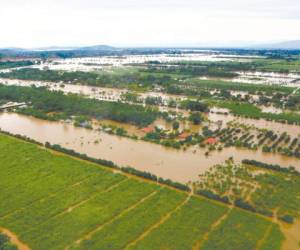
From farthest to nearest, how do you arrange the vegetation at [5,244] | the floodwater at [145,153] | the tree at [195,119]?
the tree at [195,119] < the floodwater at [145,153] < the vegetation at [5,244]

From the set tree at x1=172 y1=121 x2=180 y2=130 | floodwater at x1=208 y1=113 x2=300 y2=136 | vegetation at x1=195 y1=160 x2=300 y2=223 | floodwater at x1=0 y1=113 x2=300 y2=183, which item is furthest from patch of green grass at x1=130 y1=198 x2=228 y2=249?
floodwater at x1=208 y1=113 x2=300 y2=136

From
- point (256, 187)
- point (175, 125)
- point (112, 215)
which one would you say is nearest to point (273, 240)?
point (256, 187)

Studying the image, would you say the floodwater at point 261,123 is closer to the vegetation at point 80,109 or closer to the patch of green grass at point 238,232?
the vegetation at point 80,109

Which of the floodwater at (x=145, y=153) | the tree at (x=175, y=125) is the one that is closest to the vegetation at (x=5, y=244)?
the floodwater at (x=145, y=153)

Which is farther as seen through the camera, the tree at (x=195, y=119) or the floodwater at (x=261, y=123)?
the tree at (x=195, y=119)

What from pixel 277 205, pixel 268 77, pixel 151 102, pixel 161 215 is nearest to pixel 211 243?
pixel 161 215

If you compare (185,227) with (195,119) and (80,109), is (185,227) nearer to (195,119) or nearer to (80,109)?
(195,119)
